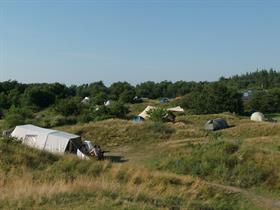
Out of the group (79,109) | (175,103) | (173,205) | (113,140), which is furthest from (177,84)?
(173,205)

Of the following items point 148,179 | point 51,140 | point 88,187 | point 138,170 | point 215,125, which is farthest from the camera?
point 215,125

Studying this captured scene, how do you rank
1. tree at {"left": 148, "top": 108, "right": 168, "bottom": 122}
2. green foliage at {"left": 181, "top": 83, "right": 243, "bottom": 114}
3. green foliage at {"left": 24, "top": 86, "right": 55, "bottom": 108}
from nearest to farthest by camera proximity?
tree at {"left": 148, "top": 108, "right": 168, "bottom": 122} → green foliage at {"left": 181, "top": 83, "right": 243, "bottom": 114} → green foliage at {"left": 24, "top": 86, "right": 55, "bottom": 108}

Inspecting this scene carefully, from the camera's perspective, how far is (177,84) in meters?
140

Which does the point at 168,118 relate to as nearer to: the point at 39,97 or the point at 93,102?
the point at 93,102

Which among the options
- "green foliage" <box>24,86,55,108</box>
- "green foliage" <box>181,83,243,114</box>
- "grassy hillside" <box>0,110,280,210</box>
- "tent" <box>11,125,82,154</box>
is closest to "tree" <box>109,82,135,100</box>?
"green foliage" <box>24,86,55,108</box>

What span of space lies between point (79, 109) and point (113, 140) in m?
24.9

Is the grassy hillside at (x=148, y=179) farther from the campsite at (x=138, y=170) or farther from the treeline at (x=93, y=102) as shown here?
the treeline at (x=93, y=102)

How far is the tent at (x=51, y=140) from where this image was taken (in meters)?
24.8

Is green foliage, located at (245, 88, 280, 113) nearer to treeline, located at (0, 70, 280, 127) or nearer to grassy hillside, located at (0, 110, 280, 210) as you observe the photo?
treeline, located at (0, 70, 280, 127)

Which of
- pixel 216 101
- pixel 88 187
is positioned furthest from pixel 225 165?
pixel 216 101

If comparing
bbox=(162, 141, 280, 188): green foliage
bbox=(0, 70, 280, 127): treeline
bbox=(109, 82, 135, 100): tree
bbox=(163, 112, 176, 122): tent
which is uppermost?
bbox=(109, 82, 135, 100): tree

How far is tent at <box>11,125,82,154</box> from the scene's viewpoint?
24781mm

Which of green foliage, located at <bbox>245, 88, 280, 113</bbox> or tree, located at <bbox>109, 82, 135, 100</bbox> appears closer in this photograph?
green foliage, located at <bbox>245, 88, 280, 113</bbox>

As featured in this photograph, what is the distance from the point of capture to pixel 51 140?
25562 mm
